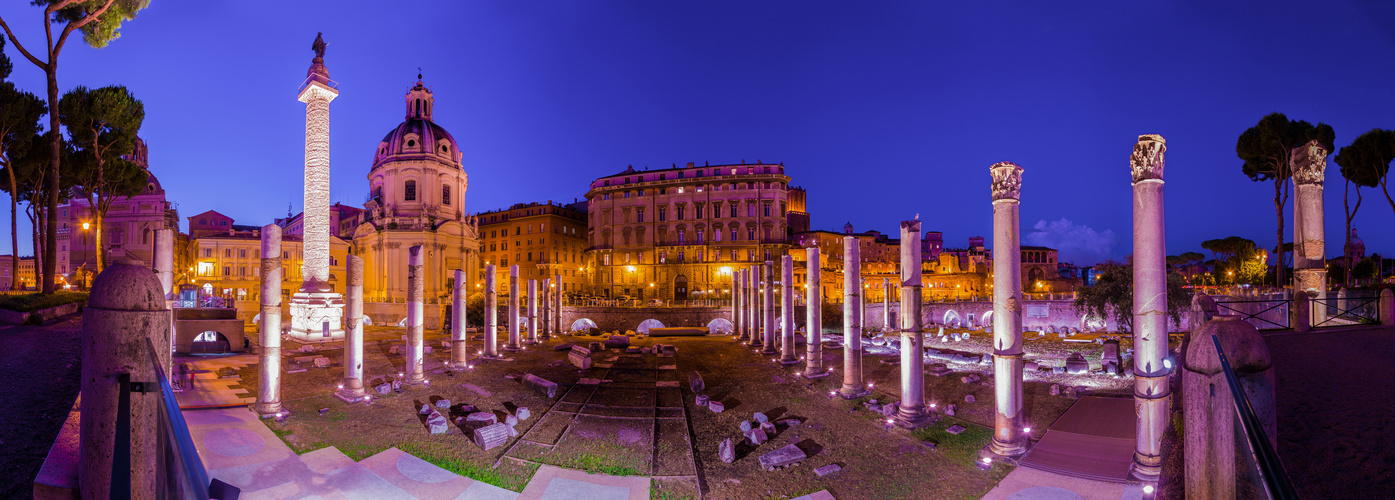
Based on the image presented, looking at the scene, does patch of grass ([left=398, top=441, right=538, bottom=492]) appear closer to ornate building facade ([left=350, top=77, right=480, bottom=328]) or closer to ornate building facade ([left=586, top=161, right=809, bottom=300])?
ornate building facade ([left=350, top=77, right=480, bottom=328])

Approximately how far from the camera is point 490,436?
890 cm

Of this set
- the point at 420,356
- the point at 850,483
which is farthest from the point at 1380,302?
the point at 420,356

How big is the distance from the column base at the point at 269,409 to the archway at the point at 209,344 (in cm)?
956

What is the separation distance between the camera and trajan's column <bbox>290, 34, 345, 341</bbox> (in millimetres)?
22062

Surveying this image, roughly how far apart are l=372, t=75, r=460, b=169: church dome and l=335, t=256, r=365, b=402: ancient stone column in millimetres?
38671

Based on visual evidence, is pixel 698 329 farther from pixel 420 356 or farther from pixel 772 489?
pixel 772 489

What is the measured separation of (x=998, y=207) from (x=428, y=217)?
46.2 meters

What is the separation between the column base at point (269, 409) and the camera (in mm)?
9577

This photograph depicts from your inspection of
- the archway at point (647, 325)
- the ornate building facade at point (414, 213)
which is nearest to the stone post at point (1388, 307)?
the archway at point (647, 325)

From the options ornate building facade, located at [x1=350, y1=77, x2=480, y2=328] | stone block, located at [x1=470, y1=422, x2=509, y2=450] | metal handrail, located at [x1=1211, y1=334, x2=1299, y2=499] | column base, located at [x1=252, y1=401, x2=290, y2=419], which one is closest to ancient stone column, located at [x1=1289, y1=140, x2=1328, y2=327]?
metal handrail, located at [x1=1211, y1=334, x2=1299, y2=499]

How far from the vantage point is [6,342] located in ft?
36.7

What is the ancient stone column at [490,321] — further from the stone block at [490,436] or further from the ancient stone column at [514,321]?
the stone block at [490,436]

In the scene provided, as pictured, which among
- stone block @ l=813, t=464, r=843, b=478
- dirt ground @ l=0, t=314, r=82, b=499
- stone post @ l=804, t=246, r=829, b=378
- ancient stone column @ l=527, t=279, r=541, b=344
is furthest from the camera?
ancient stone column @ l=527, t=279, r=541, b=344

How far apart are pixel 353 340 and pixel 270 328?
1.67 metres
